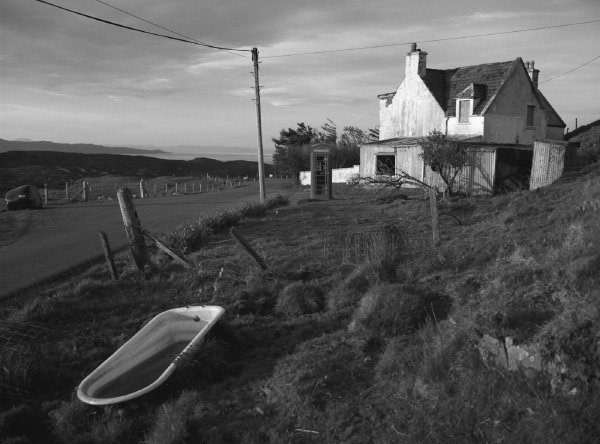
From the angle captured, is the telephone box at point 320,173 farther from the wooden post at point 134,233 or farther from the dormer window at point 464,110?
the wooden post at point 134,233

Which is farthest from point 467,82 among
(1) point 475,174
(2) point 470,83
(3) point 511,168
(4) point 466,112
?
(1) point 475,174

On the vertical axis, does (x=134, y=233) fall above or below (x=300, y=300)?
above

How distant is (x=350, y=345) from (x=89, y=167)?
91.4 metres

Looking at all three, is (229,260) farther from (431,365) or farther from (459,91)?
(459,91)

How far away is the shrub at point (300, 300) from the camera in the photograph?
7211 mm

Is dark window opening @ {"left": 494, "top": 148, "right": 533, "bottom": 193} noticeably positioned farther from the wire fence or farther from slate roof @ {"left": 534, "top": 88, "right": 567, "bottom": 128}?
the wire fence

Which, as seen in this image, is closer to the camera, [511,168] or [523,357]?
[523,357]

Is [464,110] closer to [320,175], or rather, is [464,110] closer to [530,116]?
[530,116]

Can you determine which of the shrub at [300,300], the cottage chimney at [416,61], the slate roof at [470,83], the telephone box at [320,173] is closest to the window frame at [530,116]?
the slate roof at [470,83]

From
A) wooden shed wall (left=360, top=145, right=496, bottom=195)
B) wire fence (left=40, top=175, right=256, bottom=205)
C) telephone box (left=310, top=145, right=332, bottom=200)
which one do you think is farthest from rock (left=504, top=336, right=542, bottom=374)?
wire fence (left=40, top=175, right=256, bottom=205)

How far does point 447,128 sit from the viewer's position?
2802 centimetres

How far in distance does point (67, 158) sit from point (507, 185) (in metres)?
94.8

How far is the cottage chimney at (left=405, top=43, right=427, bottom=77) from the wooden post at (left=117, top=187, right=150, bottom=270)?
23.3 meters

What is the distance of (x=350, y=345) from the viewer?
5.78 m
